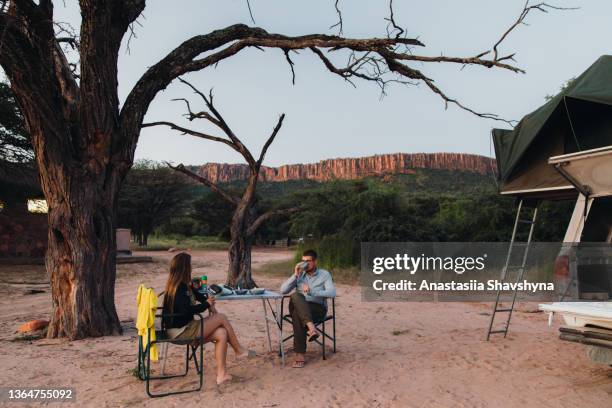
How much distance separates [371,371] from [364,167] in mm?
59098

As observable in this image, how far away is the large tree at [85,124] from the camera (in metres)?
6.12

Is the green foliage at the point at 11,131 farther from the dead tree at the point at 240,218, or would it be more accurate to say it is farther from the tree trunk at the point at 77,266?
the tree trunk at the point at 77,266

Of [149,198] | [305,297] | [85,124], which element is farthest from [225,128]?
[149,198]

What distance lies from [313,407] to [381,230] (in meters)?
10.7

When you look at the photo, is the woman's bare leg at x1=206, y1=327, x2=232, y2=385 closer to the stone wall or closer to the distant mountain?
the stone wall

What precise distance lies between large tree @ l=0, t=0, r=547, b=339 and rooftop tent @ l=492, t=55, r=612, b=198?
2.47 ft

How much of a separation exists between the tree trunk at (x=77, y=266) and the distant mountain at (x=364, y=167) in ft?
104

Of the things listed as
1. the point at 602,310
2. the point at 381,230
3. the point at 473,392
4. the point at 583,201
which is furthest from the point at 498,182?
the point at 381,230

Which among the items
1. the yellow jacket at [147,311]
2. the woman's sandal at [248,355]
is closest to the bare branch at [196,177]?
the woman's sandal at [248,355]

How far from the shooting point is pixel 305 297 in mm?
5539

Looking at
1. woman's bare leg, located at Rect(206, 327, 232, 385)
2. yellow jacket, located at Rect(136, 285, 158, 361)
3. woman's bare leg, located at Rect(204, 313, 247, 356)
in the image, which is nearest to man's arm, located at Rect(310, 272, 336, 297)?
woman's bare leg, located at Rect(204, 313, 247, 356)

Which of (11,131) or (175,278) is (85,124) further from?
(11,131)

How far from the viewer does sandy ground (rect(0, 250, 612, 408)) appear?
420cm

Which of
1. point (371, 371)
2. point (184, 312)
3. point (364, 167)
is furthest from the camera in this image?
point (364, 167)
